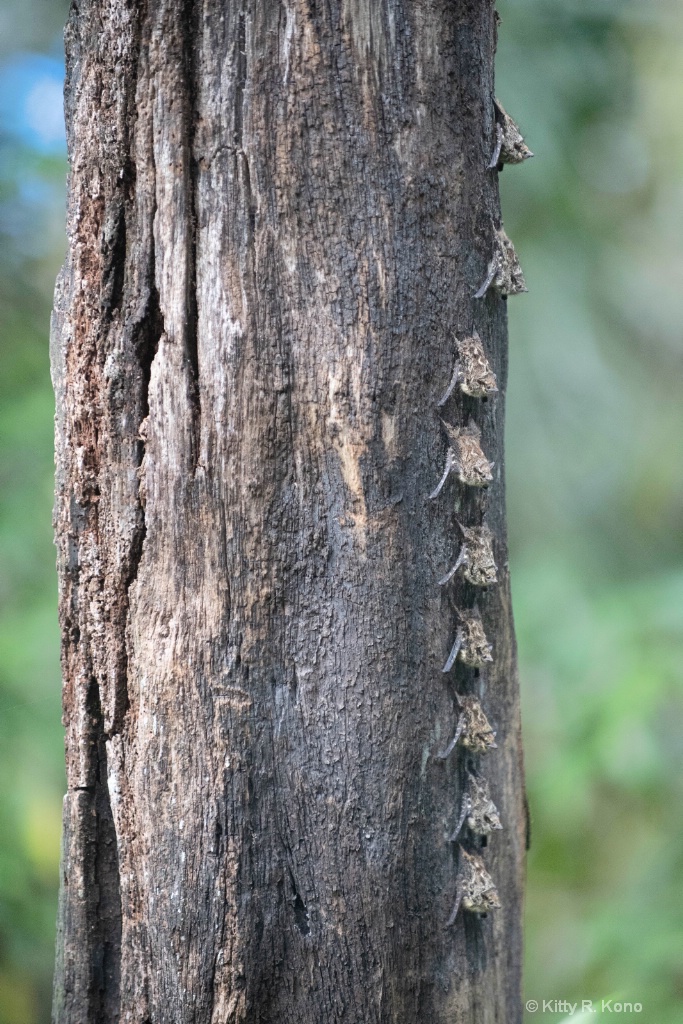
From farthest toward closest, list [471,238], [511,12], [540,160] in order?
[540,160]
[511,12]
[471,238]

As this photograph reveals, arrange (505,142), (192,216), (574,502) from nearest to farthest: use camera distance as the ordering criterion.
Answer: (192,216), (505,142), (574,502)

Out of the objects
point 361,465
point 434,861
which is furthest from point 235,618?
point 434,861

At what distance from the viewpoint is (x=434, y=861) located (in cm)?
107

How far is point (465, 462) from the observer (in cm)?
107

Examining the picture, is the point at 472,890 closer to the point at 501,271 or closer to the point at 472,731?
the point at 472,731

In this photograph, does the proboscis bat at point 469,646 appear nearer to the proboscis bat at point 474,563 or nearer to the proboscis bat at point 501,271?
the proboscis bat at point 474,563

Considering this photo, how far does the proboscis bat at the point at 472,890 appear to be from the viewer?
108 cm

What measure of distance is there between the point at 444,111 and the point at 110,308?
0.49 meters

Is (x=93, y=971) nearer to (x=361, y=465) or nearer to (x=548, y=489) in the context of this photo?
(x=361, y=465)

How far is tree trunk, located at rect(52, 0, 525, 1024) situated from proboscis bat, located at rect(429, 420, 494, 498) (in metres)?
0.02

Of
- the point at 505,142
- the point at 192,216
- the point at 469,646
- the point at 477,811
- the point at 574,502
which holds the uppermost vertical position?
the point at 574,502

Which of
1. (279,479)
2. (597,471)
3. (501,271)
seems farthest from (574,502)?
(279,479)

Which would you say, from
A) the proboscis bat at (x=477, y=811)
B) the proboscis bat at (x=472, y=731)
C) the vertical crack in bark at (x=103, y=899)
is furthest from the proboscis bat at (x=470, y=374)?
the vertical crack in bark at (x=103, y=899)

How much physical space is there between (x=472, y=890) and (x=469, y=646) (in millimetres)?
318
